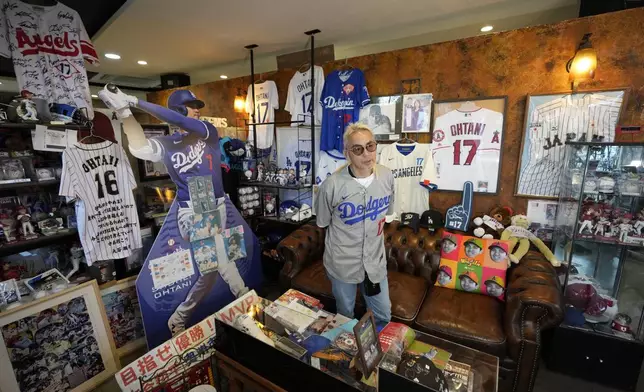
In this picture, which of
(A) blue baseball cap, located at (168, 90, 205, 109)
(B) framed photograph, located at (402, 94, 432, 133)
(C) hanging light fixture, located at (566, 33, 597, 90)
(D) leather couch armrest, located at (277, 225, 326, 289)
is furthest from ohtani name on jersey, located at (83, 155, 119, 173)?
(C) hanging light fixture, located at (566, 33, 597, 90)

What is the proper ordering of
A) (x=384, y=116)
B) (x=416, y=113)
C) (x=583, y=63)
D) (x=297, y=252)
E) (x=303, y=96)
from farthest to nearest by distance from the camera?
(x=303, y=96), (x=384, y=116), (x=416, y=113), (x=297, y=252), (x=583, y=63)

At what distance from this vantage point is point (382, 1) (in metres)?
2.00

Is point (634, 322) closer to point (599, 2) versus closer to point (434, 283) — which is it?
point (434, 283)

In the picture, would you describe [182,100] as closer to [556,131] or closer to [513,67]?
[513,67]

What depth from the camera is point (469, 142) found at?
2.51m

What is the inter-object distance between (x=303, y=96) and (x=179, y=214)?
1.87 metres

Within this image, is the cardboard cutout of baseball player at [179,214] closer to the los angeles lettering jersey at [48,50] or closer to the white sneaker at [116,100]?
the white sneaker at [116,100]

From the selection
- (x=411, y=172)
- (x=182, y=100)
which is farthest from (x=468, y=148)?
(x=182, y=100)

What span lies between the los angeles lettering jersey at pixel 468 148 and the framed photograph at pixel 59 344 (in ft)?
9.67

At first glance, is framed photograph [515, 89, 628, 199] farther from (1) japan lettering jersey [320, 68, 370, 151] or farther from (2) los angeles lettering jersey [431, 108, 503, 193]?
(1) japan lettering jersey [320, 68, 370, 151]

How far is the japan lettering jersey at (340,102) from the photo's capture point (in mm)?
2783

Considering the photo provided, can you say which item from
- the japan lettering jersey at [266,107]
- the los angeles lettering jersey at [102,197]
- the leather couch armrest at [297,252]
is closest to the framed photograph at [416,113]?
the leather couch armrest at [297,252]

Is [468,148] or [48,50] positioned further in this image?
[468,148]

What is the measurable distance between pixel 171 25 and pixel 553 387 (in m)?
4.06
